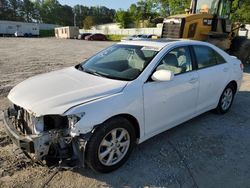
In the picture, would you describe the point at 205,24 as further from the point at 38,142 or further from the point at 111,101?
the point at 38,142

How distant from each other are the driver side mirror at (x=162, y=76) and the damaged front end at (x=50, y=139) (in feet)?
4.08

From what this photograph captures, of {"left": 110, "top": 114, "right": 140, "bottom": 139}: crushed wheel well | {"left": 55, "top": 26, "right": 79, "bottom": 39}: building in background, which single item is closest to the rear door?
{"left": 110, "top": 114, "right": 140, "bottom": 139}: crushed wheel well

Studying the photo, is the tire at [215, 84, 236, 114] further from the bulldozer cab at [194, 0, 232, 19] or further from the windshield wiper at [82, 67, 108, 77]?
the bulldozer cab at [194, 0, 232, 19]

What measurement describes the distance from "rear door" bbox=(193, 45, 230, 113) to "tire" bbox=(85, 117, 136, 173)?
1.72 m

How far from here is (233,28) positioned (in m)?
12.0

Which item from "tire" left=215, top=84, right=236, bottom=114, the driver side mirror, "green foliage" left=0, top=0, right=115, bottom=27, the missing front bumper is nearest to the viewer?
the missing front bumper

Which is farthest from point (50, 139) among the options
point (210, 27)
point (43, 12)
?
point (43, 12)

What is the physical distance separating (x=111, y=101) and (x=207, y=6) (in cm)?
970

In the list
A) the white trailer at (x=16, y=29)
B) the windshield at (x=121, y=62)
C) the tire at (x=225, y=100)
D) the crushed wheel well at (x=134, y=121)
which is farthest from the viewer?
the white trailer at (x=16, y=29)

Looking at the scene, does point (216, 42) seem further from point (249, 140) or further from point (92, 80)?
point (92, 80)

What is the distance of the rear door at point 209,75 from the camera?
455 cm

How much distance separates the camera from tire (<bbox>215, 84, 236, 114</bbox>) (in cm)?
527

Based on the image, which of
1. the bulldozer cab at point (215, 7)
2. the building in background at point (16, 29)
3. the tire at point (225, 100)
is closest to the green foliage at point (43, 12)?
the building in background at point (16, 29)

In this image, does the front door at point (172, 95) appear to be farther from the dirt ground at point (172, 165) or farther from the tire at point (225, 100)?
the tire at point (225, 100)
